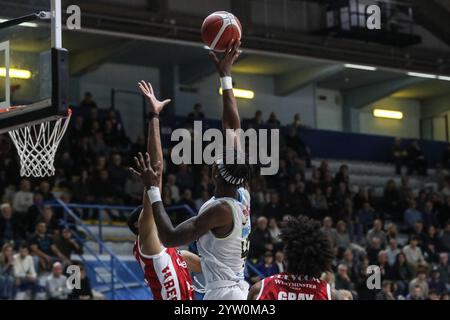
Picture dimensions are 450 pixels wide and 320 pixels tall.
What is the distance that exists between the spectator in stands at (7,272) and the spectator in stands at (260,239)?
424cm

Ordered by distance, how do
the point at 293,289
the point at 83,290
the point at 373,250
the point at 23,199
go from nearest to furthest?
the point at 293,289 < the point at 83,290 < the point at 23,199 < the point at 373,250

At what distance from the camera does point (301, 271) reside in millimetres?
5324

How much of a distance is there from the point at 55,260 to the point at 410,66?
1087cm

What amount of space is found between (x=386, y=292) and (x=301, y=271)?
10.7 metres

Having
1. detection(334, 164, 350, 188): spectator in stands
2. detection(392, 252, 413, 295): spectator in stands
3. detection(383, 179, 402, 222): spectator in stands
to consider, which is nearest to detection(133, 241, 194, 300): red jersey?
detection(392, 252, 413, 295): spectator in stands

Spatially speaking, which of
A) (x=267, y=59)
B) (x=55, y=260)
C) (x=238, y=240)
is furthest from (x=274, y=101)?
(x=238, y=240)

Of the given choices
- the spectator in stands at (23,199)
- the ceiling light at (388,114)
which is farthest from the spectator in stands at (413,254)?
the ceiling light at (388,114)

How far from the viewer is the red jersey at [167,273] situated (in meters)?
6.39

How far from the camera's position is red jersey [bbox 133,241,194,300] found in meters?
6.39

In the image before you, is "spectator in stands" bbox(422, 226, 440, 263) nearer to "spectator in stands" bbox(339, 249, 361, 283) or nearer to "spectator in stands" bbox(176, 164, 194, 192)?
"spectator in stands" bbox(339, 249, 361, 283)

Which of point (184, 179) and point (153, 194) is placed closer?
point (153, 194)

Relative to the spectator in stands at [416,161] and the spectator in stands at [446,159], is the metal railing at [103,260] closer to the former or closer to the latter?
the spectator in stands at [416,161]

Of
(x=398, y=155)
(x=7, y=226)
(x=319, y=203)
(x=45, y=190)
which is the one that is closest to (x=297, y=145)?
(x=319, y=203)

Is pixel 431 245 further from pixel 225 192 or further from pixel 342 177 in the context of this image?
pixel 225 192
